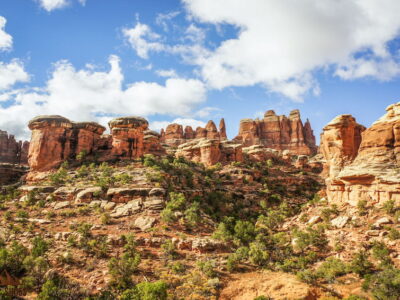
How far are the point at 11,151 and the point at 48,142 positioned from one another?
2004 inches

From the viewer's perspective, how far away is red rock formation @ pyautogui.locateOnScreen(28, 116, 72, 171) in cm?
4250

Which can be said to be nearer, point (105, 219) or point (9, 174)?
point (105, 219)

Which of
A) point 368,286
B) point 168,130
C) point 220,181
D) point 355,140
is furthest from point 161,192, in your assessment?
point 168,130

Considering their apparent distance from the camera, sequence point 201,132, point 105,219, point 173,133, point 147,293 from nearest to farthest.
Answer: point 147,293
point 105,219
point 173,133
point 201,132

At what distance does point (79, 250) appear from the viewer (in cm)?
2245

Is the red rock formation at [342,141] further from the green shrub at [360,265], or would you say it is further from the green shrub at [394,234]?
the green shrub at [360,265]

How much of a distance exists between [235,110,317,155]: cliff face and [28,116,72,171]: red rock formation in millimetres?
74741

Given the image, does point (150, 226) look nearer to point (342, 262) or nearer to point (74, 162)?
point (342, 262)

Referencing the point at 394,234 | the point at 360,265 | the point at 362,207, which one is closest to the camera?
the point at 360,265

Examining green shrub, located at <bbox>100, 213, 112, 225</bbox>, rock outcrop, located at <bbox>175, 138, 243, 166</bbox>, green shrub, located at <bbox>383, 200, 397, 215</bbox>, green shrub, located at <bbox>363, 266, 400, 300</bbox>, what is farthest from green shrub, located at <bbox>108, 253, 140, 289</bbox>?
rock outcrop, located at <bbox>175, 138, 243, 166</bbox>

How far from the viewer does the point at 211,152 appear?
53.8 metres

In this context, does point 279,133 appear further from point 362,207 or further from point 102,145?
point 362,207

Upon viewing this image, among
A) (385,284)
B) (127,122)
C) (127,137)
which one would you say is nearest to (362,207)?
(385,284)

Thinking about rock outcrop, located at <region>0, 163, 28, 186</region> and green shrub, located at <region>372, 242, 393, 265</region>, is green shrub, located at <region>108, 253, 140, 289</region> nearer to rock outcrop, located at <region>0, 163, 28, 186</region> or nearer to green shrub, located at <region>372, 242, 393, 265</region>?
green shrub, located at <region>372, 242, 393, 265</region>
